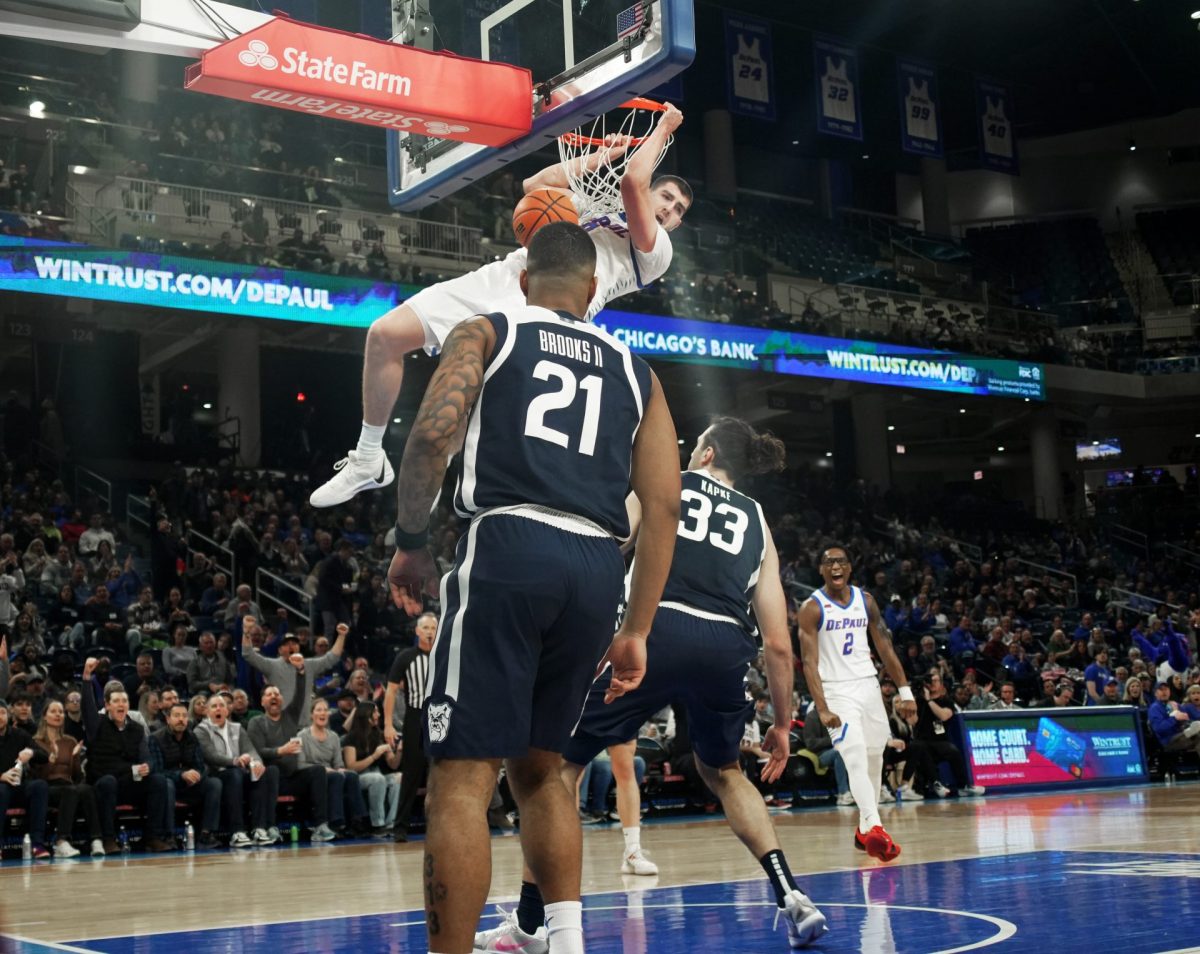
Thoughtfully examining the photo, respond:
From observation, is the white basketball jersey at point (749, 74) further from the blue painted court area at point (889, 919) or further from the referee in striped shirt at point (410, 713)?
the blue painted court area at point (889, 919)

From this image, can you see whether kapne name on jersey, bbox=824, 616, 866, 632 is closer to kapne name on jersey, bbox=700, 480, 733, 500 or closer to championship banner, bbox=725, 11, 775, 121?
kapne name on jersey, bbox=700, 480, 733, 500

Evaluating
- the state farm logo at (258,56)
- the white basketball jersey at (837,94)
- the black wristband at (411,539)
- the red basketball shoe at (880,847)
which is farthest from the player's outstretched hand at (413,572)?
the white basketball jersey at (837,94)

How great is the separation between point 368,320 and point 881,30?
53.3 feet

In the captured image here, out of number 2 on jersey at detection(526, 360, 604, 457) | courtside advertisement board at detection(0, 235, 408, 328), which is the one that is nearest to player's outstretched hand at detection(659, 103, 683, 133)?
number 2 on jersey at detection(526, 360, 604, 457)

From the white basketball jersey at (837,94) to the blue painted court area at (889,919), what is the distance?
2232 centimetres

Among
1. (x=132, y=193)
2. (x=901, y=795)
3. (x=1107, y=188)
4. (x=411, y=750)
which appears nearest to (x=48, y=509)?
(x=132, y=193)

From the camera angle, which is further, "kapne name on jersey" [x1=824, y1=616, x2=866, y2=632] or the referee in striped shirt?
the referee in striped shirt

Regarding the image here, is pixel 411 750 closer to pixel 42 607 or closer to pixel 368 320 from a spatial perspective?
pixel 42 607

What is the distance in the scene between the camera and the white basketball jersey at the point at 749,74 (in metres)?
26.5

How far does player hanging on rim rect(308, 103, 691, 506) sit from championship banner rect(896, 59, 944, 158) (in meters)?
24.7

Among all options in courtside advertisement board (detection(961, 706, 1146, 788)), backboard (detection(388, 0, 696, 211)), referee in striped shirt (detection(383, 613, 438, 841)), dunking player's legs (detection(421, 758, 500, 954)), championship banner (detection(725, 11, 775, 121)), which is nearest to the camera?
dunking player's legs (detection(421, 758, 500, 954))

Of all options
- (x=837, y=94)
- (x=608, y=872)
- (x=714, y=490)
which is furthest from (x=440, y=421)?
(x=837, y=94)

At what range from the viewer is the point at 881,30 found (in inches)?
1240

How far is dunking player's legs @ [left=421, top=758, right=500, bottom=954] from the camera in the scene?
125 inches
